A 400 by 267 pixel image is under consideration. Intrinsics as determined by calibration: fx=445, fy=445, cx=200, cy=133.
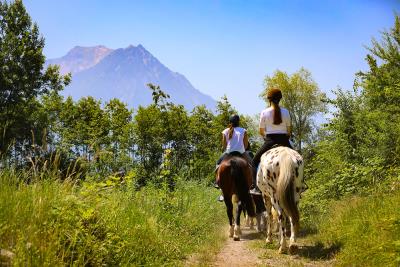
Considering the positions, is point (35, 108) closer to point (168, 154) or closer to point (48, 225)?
point (168, 154)

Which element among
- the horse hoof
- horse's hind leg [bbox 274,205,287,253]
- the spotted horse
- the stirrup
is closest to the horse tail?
the spotted horse

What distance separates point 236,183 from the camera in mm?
10742

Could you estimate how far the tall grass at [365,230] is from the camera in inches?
230

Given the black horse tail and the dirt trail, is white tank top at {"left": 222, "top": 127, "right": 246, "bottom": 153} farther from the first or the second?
the dirt trail

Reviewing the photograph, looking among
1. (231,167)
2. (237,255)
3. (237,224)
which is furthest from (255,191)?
(237,255)

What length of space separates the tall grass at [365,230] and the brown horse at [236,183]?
1.90m

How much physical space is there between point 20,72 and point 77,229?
3058 cm

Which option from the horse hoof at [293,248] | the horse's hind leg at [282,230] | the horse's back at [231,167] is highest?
the horse's back at [231,167]

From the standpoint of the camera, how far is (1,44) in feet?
109

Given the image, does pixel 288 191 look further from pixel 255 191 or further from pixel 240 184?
pixel 240 184

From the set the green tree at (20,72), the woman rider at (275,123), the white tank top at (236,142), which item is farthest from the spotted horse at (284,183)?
the green tree at (20,72)

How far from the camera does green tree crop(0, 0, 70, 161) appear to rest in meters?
32.1

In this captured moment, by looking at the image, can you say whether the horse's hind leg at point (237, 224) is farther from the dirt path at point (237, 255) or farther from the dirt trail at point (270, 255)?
the dirt trail at point (270, 255)

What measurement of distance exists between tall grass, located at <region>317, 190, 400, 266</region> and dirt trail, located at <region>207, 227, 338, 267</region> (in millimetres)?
273
